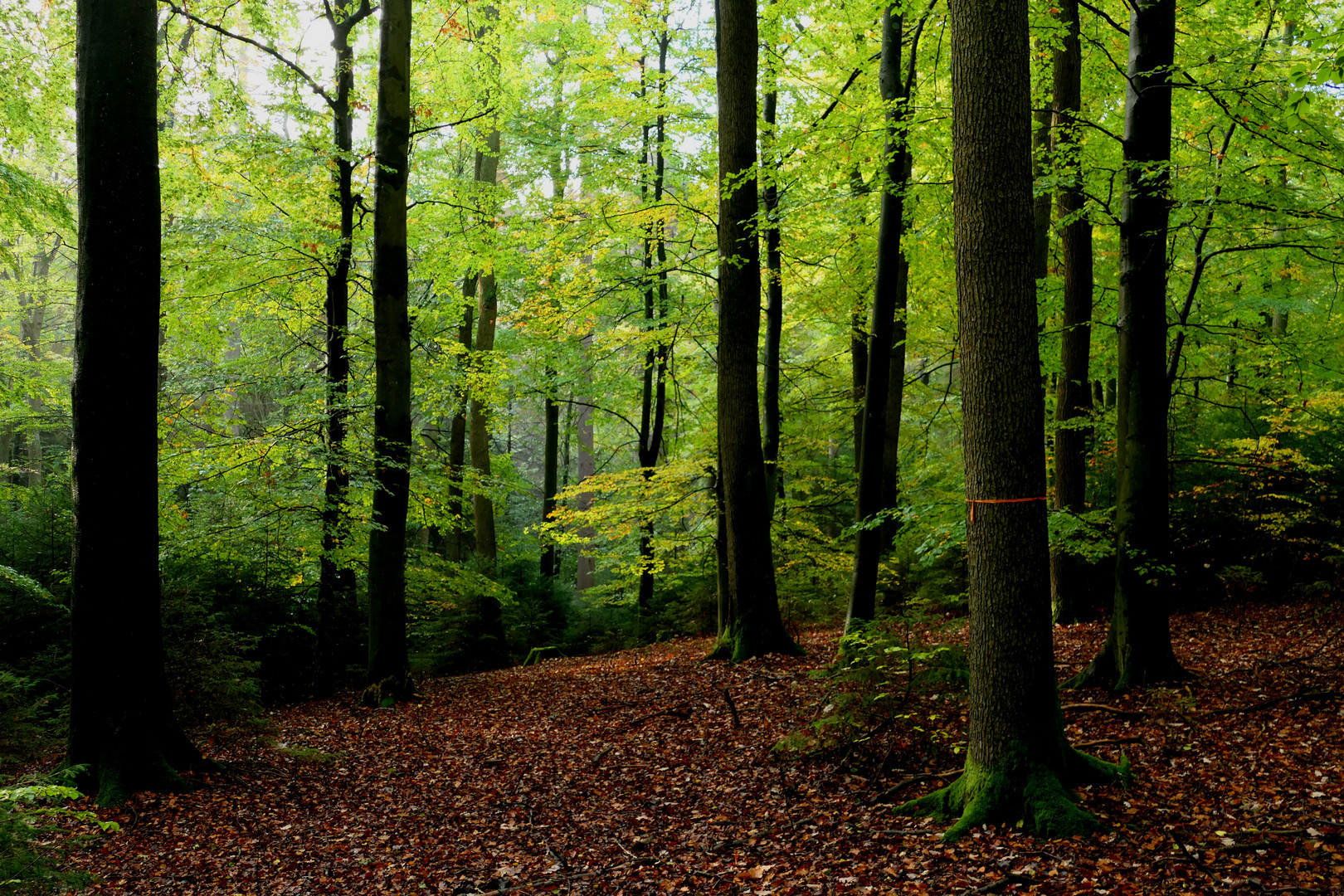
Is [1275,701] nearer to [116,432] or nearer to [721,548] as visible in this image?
[721,548]

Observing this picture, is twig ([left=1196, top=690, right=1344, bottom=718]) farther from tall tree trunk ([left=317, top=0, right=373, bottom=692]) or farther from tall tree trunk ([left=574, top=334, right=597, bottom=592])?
tall tree trunk ([left=574, top=334, right=597, bottom=592])

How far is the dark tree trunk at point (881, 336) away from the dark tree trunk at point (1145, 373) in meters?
2.17

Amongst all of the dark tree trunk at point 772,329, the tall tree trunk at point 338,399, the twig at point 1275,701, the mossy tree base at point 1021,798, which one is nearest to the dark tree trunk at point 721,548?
the dark tree trunk at point 772,329

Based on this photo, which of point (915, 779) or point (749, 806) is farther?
point (749, 806)

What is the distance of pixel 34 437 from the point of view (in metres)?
18.5

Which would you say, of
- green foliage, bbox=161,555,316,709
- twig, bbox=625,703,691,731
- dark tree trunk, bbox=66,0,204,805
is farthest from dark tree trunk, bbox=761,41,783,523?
dark tree trunk, bbox=66,0,204,805

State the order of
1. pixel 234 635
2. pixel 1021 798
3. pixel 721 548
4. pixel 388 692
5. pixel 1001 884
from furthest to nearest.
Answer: pixel 721 548, pixel 388 692, pixel 234 635, pixel 1021 798, pixel 1001 884

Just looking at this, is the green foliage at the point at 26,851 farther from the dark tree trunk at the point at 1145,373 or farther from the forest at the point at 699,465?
the dark tree trunk at the point at 1145,373

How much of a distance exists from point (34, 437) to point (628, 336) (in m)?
15.5

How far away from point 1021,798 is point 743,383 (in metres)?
5.79

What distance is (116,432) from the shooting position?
539cm

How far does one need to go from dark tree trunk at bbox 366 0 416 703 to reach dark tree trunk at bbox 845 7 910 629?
5.24 metres

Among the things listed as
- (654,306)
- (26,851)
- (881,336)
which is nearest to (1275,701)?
(881,336)

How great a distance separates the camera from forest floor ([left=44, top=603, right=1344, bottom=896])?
363cm
